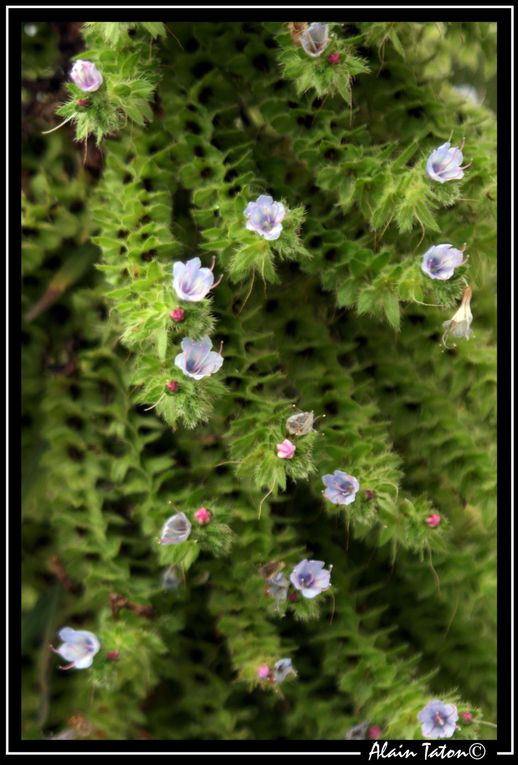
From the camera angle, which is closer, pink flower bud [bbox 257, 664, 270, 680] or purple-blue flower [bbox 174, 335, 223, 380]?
purple-blue flower [bbox 174, 335, 223, 380]

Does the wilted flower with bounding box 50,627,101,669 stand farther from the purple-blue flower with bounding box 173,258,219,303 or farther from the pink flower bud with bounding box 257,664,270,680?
the purple-blue flower with bounding box 173,258,219,303

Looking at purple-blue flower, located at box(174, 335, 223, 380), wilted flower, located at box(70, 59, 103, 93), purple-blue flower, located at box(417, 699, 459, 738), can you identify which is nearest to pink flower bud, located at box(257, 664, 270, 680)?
purple-blue flower, located at box(417, 699, 459, 738)

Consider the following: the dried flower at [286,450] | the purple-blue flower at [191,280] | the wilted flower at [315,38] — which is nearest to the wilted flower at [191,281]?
the purple-blue flower at [191,280]

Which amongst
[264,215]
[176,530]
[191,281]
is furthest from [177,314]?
[176,530]

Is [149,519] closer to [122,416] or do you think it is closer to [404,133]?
[122,416]

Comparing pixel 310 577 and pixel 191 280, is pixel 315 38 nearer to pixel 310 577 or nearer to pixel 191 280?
pixel 191 280
